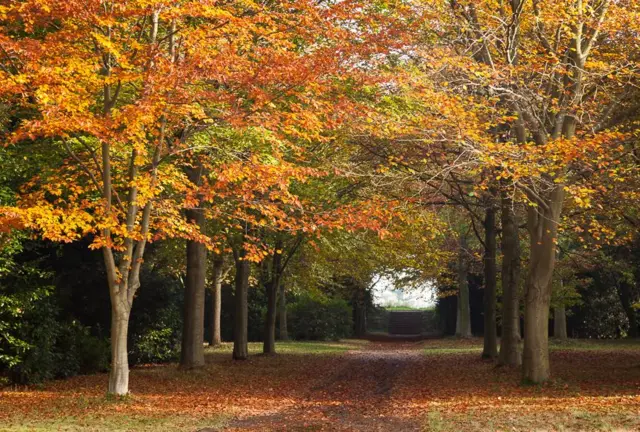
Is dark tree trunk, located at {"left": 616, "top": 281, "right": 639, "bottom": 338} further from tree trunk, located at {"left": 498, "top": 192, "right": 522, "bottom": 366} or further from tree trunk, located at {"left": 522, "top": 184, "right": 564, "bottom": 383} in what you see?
tree trunk, located at {"left": 522, "top": 184, "right": 564, "bottom": 383}

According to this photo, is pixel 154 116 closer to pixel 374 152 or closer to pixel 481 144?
pixel 481 144

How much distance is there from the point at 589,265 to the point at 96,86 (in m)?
23.5

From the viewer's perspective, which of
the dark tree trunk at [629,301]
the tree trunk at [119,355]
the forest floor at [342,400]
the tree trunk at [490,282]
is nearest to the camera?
the forest floor at [342,400]

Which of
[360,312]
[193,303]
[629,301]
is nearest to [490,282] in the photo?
[193,303]

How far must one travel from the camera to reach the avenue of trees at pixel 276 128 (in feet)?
46.6

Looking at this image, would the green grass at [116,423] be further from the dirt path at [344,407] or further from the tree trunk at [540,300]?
the tree trunk at [540,300]

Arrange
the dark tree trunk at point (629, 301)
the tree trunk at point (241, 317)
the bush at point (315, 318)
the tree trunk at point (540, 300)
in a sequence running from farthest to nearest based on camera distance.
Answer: the bush at point (315, 318)
the dark tree trunk at point (629, 301)
the tree trunk at point (241, 317)
the tree trunk at point (540, 300)

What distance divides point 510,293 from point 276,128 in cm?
1039

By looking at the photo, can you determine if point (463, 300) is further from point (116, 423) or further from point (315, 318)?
point (116, 423)

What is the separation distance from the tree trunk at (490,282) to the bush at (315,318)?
793 inches

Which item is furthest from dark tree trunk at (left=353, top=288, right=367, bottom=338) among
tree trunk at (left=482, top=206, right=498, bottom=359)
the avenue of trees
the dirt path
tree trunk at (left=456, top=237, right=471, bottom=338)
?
the avenue of trees

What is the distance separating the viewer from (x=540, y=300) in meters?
17.8

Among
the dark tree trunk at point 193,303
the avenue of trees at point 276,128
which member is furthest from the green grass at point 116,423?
the dark tree trunk at point 193,303

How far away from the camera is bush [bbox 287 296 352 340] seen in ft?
155
